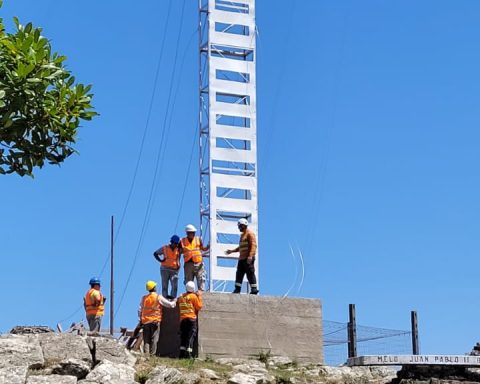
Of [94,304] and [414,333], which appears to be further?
[414,333]

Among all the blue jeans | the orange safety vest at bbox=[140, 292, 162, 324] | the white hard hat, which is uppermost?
the blue jeans

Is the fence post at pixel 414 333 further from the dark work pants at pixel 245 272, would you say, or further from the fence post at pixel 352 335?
the dark work pants at pixel 245 272

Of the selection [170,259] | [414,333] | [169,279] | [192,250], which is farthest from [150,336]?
[414,333]

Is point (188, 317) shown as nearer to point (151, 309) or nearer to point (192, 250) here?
point (151, 309)

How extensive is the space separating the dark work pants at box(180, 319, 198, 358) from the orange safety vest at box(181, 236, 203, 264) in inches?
66.7

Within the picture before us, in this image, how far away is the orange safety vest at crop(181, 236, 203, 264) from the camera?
21.5 meters

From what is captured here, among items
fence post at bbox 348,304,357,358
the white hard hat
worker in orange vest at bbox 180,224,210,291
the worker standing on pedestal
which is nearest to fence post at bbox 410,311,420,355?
fence post at bbox 348,304,357,358

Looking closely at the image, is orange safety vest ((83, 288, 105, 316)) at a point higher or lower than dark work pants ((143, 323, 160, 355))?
higher

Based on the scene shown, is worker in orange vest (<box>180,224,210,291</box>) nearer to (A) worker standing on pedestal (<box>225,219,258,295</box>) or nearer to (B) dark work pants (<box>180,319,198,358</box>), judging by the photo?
(A) worker standing on pedestal (<box>225,219,258,295</box>)

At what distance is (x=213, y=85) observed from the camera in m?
28.5

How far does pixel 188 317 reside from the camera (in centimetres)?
2000

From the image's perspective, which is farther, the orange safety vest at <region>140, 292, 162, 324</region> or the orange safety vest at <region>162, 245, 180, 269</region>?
the orange safety vest at <region>162, 245, 180, 269</region>

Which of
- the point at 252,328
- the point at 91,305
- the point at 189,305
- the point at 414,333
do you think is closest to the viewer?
the point at 189,305

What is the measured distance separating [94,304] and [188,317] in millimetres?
2056
